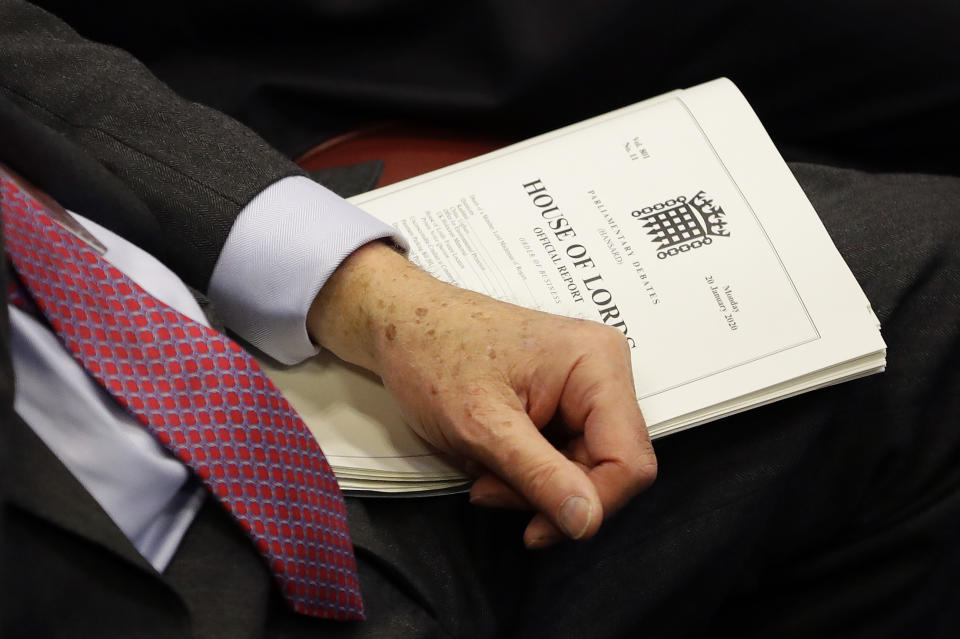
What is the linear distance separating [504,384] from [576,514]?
10cm

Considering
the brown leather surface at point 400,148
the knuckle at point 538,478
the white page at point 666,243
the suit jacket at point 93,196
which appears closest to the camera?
the suit jacket at point 93,196

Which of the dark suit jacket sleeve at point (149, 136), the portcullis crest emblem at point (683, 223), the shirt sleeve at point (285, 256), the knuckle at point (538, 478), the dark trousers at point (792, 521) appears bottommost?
the dark trousers at point (792, 521)

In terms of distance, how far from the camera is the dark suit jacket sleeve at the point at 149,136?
2.07 feet

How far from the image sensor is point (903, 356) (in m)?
0.65

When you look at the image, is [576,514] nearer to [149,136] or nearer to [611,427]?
[611,427]

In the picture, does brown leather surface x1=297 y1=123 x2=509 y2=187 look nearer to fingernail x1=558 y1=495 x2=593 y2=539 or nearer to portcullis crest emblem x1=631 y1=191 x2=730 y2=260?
portcullis crest emblem x1=631 y1=191 x2=730 y2=260

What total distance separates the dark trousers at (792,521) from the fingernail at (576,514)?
0.11m

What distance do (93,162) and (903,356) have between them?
1.98ft

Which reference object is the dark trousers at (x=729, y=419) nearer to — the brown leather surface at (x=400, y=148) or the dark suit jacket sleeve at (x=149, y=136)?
the brown leather surface at (x=400, y=148)

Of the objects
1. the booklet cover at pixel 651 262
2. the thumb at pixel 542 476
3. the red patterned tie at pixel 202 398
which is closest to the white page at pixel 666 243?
the booklet cover at pixel 651 262

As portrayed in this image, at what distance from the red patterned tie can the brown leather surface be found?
0.38 meters

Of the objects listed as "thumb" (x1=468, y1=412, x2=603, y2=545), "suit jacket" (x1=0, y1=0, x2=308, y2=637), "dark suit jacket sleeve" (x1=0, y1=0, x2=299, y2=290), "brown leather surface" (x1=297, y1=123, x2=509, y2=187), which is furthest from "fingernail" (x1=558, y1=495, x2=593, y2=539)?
"brown leather surface" (x1=297, y1=123, x2=509, y2=187)

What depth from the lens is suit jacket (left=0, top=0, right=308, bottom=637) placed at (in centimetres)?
41

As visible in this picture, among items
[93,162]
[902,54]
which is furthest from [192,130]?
[902,54]
